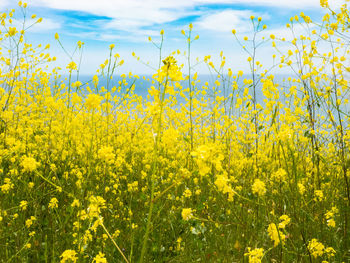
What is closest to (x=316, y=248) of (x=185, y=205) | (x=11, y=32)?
(x=185, y=205)

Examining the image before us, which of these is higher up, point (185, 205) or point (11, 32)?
point (11, 32)

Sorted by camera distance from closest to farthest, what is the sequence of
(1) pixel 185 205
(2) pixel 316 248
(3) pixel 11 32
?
(2) pixel 316 248 < (1) pixel 185 205 < (3) pixel 11 32

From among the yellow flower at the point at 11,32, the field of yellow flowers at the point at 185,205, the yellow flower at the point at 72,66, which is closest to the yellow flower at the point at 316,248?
the field of yellow flowers at the point at 185,205

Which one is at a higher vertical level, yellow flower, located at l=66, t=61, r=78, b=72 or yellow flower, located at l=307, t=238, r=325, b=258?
yellow flower, located at l=66, t=61, r=78, b=72

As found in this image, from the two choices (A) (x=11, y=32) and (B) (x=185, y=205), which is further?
(A) (x=11, y=32)

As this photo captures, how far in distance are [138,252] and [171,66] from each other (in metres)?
1.76

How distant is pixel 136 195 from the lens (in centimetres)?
323

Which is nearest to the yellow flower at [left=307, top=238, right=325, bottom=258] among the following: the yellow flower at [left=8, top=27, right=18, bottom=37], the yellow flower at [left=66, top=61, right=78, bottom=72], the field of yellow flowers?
the field of yellow flowers

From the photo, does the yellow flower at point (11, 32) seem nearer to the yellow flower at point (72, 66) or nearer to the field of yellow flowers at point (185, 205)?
the field of yellow flowers at point (185, 205)

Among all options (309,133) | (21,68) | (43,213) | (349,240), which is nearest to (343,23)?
(309,133)

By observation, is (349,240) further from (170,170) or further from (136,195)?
(170,170)

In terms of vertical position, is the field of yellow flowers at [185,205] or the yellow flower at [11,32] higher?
the yellow flower at [11,32]

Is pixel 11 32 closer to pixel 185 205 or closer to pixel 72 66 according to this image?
pixel 72 66

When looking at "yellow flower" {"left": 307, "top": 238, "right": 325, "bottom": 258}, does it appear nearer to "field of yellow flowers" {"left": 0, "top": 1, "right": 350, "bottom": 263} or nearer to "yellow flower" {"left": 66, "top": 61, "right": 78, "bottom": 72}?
"field of yellow flowers" {"left": 0, "top": 1, "right": 350, "bottom": 263}
